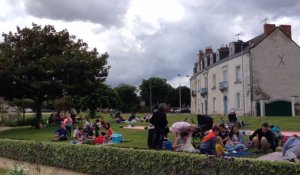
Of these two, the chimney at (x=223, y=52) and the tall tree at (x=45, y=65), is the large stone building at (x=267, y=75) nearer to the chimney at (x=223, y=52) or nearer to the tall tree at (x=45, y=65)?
the chimney at (x=223, y=52)

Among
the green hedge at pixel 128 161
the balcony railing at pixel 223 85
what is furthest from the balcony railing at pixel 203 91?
the green hedge at pixel 128 161

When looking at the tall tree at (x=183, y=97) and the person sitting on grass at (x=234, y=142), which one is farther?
the tall tree at (x=183, y=97)

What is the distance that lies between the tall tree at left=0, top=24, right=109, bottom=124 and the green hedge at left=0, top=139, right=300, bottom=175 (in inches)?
446

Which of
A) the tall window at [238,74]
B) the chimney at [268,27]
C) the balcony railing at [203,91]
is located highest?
the chimney at [268,27]

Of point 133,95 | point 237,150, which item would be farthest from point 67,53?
point 133,95

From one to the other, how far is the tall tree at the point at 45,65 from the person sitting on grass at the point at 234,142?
682 inches

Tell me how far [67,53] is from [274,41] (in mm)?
23547

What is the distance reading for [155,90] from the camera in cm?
10994

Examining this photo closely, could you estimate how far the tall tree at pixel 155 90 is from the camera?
109131 mm

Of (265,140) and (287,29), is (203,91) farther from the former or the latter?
(265,140)

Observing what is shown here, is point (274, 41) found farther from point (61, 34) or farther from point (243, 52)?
point (61, 34)

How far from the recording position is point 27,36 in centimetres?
3403

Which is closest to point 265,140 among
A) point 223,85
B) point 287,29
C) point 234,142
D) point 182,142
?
point 234,142

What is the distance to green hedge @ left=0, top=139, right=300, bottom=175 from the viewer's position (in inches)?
403
